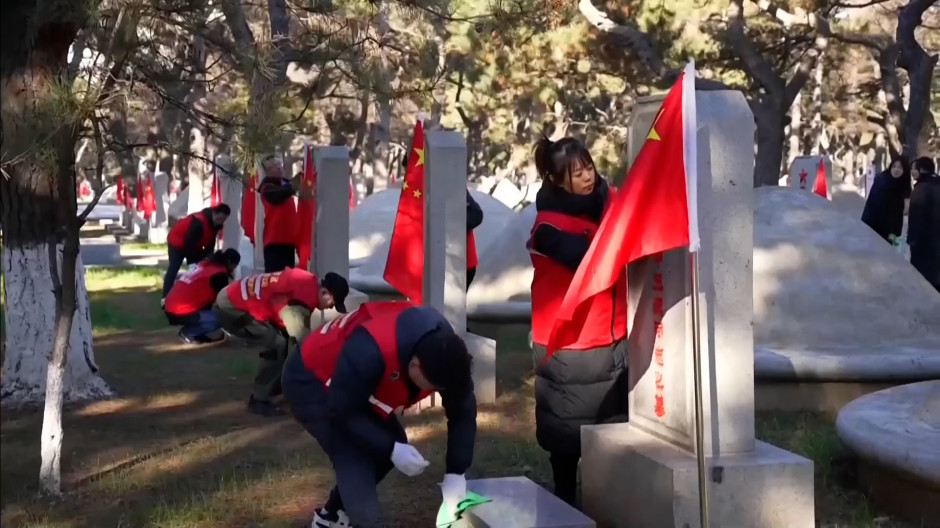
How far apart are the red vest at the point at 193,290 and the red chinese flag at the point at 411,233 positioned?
2312 mm

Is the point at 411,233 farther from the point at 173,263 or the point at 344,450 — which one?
the point at 173,263

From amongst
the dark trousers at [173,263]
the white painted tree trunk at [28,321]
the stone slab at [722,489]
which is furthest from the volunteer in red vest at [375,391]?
the dark trousers at [173,263]

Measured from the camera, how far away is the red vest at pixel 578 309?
4.94 meters

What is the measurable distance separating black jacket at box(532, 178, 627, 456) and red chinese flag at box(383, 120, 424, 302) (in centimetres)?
345

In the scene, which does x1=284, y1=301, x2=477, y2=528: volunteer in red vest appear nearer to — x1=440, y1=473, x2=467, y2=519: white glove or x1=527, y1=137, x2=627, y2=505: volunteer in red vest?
x1=440, y1=473, x2=467, y2=519: white glove

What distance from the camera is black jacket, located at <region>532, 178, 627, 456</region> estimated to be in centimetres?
498

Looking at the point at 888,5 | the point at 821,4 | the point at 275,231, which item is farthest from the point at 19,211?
the point at 888,5

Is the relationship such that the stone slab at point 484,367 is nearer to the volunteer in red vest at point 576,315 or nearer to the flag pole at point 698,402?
the volunteer in red vest at point 576,315

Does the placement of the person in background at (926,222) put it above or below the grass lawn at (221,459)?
above

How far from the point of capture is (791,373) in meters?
7.41

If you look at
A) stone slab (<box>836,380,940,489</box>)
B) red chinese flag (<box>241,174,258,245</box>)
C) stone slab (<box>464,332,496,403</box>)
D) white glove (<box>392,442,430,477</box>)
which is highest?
red chinese flag (<box>241,174,258,245</box>)

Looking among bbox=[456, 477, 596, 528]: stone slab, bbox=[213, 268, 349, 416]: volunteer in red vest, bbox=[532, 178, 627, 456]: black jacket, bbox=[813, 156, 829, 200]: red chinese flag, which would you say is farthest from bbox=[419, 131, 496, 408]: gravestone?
bbox=[813, 156, 829, 200]: red chinese flag

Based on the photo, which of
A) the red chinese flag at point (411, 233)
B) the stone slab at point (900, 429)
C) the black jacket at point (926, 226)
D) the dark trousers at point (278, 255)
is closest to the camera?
the stone slab at point (900, 429)

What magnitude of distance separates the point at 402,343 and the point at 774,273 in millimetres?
4851
